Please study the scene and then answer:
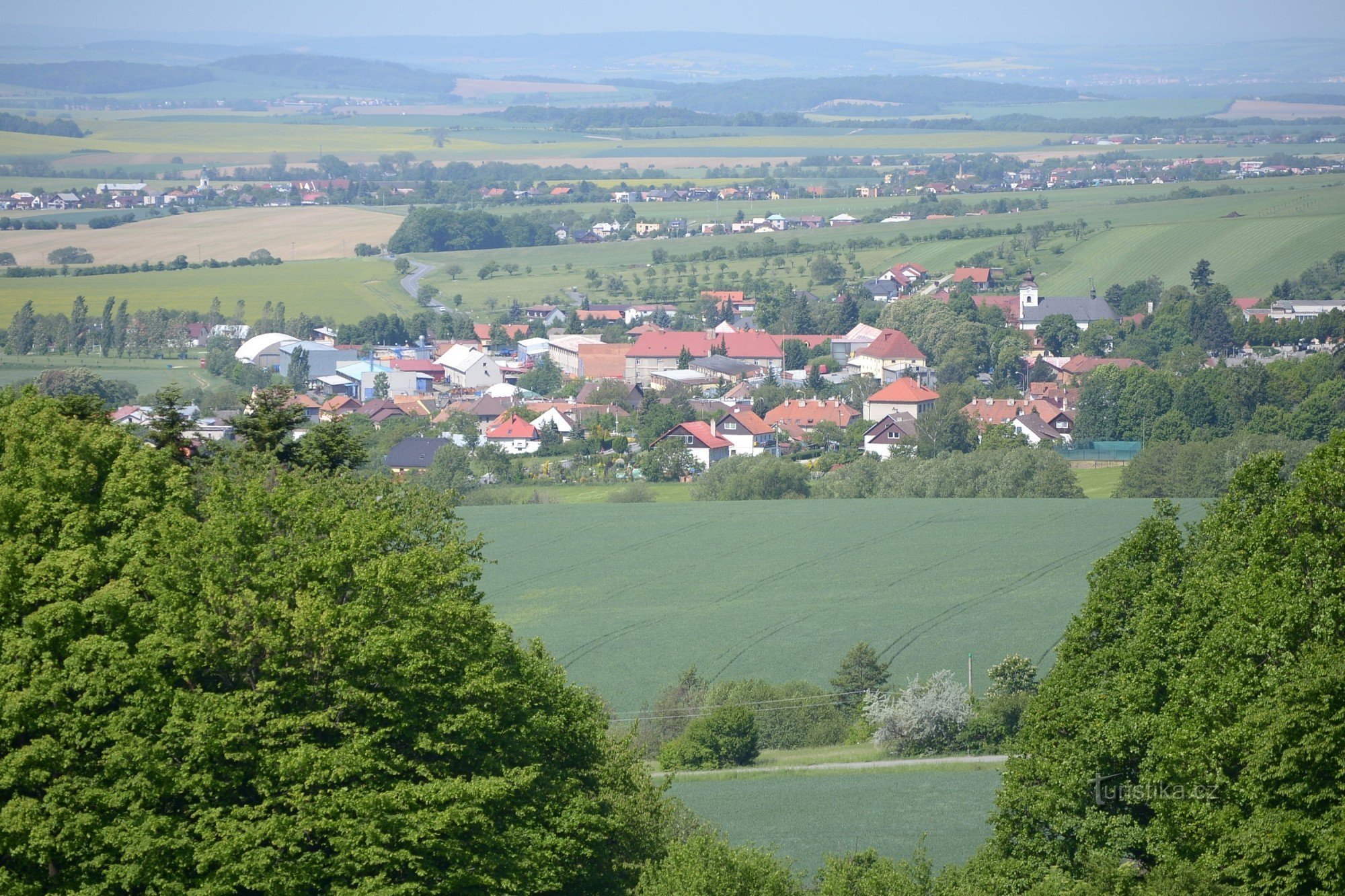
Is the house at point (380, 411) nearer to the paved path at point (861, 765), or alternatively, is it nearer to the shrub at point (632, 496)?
the shrub at point (632, 496)

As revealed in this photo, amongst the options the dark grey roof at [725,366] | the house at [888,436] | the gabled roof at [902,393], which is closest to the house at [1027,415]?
the gabled roof at [902,393]

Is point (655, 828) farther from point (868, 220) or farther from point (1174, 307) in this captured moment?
point (868, 220)

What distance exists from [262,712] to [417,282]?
348 feet

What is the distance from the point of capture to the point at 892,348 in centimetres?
9325

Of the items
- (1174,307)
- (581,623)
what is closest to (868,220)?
(1174,307)

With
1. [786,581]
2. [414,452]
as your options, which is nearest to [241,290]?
[414,452]

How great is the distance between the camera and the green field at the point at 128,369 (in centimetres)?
7581

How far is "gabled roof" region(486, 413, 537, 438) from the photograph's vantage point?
2815 inches

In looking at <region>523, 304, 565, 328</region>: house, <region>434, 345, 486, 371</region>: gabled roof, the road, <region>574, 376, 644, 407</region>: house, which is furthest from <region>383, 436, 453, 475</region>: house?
the road

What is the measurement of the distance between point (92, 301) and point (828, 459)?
177 feet

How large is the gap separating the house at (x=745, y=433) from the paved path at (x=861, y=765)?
4189 centimetres

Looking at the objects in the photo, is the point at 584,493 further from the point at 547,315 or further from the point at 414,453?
the point at 547,315

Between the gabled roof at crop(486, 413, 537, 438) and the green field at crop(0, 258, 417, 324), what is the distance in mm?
34763

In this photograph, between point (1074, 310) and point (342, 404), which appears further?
point (1074, 310)
